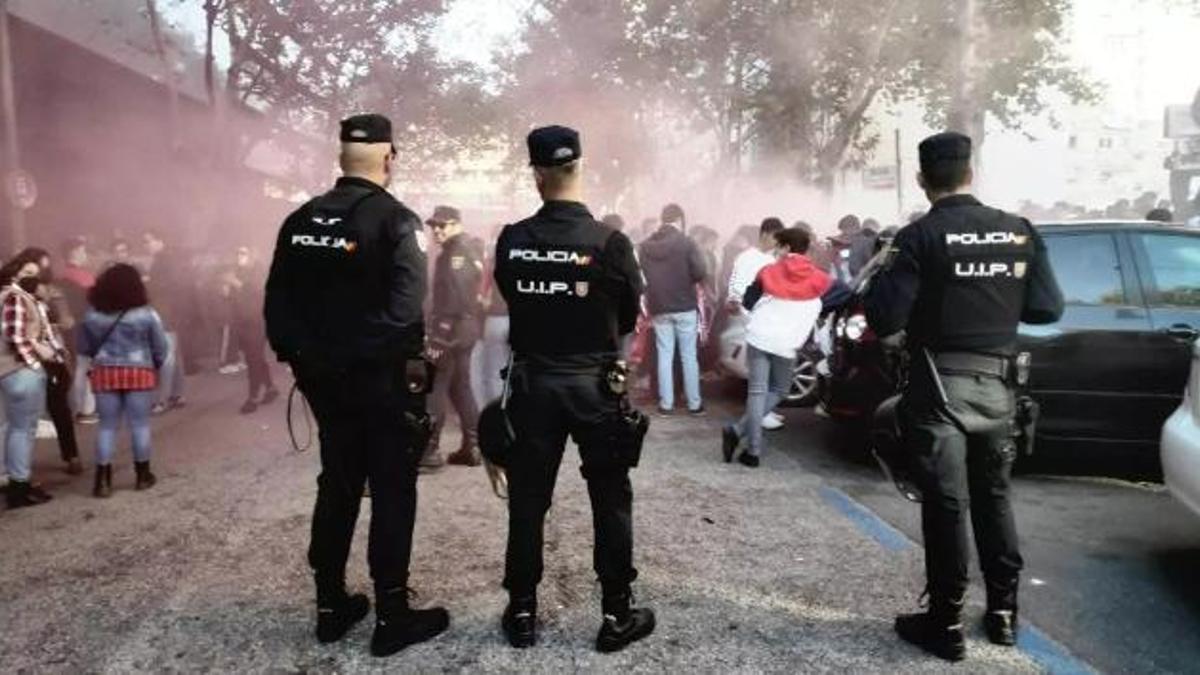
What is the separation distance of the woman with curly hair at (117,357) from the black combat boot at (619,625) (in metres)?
3.73

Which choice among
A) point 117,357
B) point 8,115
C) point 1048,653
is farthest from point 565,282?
point 8,115

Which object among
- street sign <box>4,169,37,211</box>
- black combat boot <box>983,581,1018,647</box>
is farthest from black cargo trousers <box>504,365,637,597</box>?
street sign <box>4,169,37,211</box>

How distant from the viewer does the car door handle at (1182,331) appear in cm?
483

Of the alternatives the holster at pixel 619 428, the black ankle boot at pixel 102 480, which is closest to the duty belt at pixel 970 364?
the holster at pixel 619 428

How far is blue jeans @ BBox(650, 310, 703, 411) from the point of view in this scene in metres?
7.67

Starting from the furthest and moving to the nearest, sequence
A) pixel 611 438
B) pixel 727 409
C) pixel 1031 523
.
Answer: pixel 727 409, pixel 1031 523, pixel 611 438

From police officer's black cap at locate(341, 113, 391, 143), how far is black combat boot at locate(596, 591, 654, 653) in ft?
6.04

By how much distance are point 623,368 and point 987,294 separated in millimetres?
1312

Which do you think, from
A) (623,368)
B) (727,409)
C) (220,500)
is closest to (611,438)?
(623,368)

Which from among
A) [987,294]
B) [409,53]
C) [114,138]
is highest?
[409,53]

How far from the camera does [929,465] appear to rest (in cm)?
312

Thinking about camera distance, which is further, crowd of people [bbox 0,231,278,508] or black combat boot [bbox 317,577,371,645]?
crowd of people [bbox 0,231,278,508]

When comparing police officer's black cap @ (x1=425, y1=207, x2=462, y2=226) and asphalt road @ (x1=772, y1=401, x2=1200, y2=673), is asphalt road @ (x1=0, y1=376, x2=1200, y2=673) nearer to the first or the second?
asphalt road @ (x1=772, y1=401, x2=1200, y2=673)

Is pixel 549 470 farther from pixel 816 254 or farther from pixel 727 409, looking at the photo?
pixel 816 254
